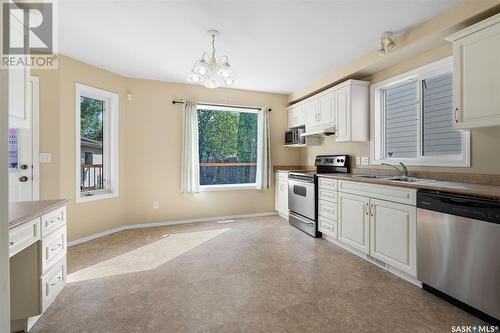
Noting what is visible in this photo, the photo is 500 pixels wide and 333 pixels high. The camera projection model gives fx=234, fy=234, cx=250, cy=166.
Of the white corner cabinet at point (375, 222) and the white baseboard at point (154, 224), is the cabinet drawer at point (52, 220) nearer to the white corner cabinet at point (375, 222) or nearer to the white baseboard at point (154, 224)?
the white baseboard at point (154, 224)

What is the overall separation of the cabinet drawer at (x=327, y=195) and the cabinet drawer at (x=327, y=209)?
56mm

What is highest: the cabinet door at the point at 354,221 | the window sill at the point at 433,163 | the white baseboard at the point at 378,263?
the window sill at the point at 433,163

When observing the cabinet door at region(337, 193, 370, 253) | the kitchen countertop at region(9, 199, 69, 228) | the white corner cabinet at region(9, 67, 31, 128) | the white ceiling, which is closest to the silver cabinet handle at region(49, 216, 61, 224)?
the kitchen countertop at region(9, 199, 69, 228)

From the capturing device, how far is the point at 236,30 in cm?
254

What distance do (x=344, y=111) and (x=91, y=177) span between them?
4092mm

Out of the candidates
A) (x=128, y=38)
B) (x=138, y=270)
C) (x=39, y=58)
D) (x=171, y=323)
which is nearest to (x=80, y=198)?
(x=138, y=270)

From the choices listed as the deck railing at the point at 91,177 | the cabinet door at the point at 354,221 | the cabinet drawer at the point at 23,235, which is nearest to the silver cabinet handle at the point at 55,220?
the cabinet drawer at the point at 23,235

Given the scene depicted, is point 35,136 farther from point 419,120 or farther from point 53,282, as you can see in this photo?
point 419,120

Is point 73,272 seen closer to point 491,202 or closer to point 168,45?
point 168,45

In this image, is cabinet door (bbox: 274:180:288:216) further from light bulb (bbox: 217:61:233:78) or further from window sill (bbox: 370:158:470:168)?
light bulb (bbox: 217:61:233:78)

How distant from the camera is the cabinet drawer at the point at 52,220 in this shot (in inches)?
71.6

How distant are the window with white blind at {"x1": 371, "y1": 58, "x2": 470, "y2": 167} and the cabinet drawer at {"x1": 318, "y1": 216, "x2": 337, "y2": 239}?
1.11m

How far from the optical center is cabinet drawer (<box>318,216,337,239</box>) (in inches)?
128

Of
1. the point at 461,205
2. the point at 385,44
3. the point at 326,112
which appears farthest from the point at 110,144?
the point at 461,205
